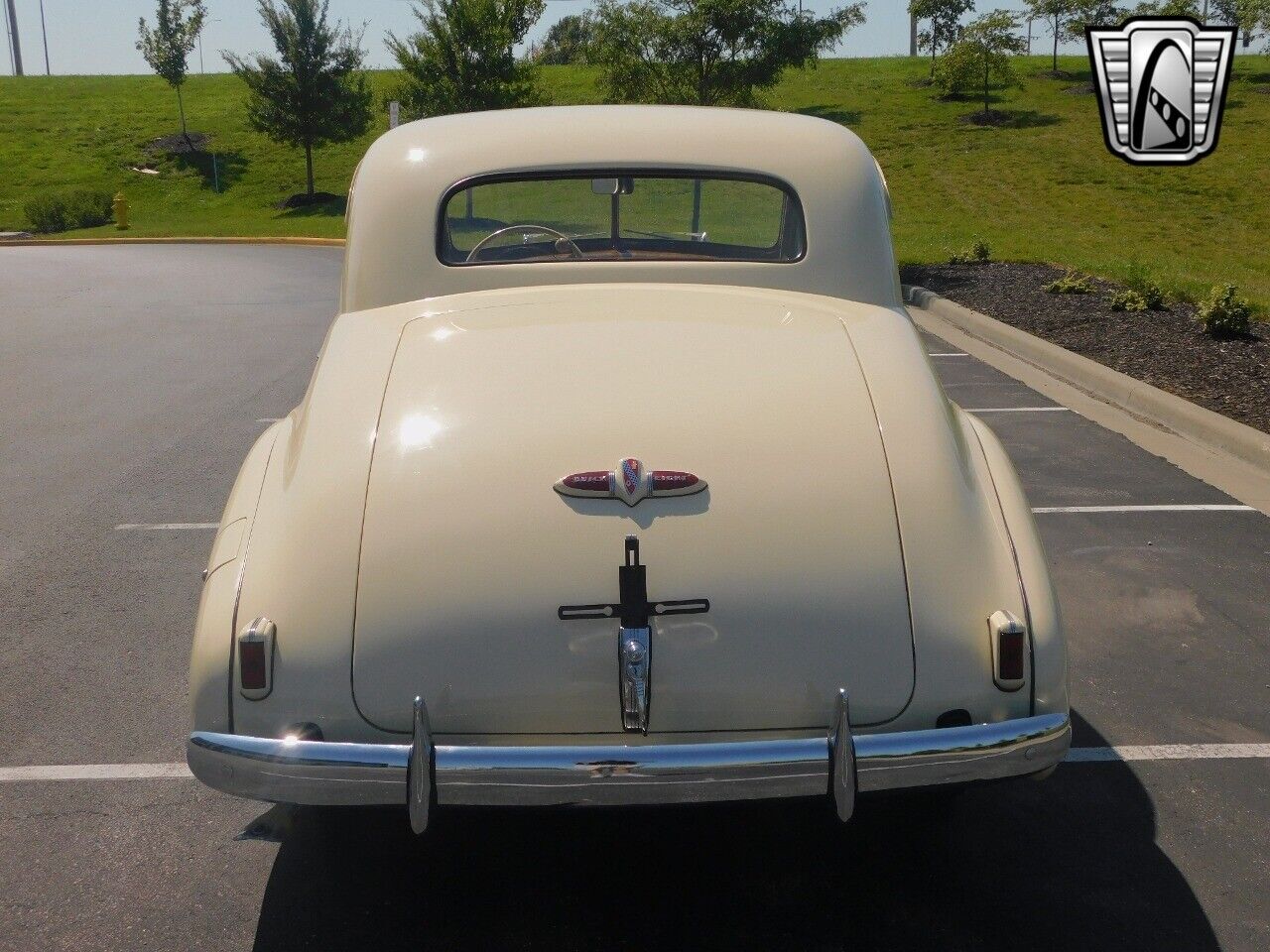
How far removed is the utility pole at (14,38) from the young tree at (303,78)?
53.8 m

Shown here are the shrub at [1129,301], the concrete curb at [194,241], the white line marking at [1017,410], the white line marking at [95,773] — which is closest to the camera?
the white line marking at [95,773]

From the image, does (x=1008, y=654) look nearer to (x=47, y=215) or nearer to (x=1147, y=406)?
(x=1147, y=406)

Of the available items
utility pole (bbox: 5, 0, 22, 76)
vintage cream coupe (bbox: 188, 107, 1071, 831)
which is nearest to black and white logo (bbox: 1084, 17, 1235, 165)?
vintage cream coupe (bbox: 188, 107, 1071, 831)

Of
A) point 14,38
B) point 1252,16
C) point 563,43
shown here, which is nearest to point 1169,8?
point 1252,16

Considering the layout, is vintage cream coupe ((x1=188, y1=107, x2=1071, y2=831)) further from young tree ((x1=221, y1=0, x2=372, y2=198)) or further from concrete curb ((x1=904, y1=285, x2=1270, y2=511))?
young tree ((x1=221, y1=0, x2=372, y2=198))

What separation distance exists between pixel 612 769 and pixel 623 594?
37 cm

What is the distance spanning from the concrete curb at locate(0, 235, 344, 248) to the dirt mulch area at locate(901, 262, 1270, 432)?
50.5 feet

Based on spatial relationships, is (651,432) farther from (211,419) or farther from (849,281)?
(211,419)

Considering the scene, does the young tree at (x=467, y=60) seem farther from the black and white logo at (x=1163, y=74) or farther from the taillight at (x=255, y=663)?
the taillight at (x=255, y=663)

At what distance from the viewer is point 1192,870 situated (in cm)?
331

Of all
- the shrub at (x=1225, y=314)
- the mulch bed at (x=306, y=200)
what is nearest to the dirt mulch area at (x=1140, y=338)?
the shrub at (x=1225, y=314)

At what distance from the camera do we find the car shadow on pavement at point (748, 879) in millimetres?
3039

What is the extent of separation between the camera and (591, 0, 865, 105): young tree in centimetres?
2188

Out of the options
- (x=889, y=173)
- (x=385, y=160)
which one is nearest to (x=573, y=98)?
(x=889, y=173)
